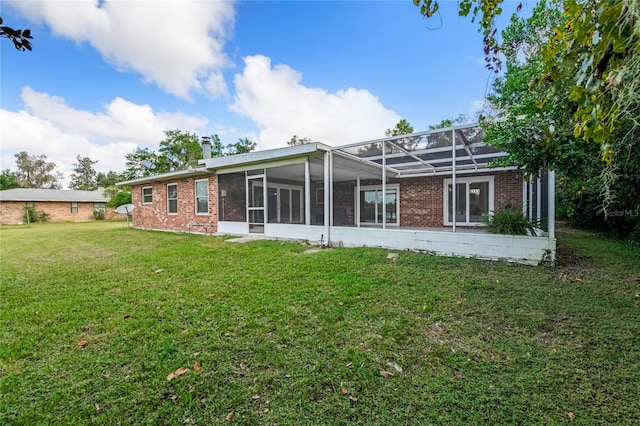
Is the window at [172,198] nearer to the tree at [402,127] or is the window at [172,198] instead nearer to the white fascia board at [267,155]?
the white fascia board at [267,155]

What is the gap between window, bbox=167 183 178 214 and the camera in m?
12.3

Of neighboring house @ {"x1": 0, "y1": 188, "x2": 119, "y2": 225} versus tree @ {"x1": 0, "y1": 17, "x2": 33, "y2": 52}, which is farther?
neighboring house @ {"x1": 0, "y1": 188, "x2": 119, "y2": 225}

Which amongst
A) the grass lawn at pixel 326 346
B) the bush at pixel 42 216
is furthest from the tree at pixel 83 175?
the grass lawn at pixel 326 346

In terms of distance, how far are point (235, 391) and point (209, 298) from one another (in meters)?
2.07

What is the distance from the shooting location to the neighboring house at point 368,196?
6.23 m

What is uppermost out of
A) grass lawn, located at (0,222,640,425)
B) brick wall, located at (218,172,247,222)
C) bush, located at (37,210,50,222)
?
brick wall, located at (218,172,247,222)

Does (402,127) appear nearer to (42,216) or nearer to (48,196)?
(42,216)

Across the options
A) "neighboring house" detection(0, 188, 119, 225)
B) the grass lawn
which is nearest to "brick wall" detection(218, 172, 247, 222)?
the grass lawn

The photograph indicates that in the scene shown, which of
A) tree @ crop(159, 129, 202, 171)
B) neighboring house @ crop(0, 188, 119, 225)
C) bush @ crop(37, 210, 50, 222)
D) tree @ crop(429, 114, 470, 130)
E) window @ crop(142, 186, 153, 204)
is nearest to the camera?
window @ crop(142, 186, 153, 204)

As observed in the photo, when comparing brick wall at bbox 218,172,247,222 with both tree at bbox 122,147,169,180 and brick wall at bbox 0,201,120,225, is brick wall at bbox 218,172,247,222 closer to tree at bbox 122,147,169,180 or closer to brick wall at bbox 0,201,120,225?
tree at bbox 122,147,169,180

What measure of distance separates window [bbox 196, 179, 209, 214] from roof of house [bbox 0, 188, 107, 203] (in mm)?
22161

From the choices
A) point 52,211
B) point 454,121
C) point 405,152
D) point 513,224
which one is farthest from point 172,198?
point 52,211

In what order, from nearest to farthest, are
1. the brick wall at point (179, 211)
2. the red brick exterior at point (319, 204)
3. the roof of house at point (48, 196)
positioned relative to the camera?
the red brick exterior at point (319, 204) < the brick wall at point (179, 211) < the roof of house at point (48, 196)

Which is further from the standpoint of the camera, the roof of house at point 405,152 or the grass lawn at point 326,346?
the roof of house at point 405,152
